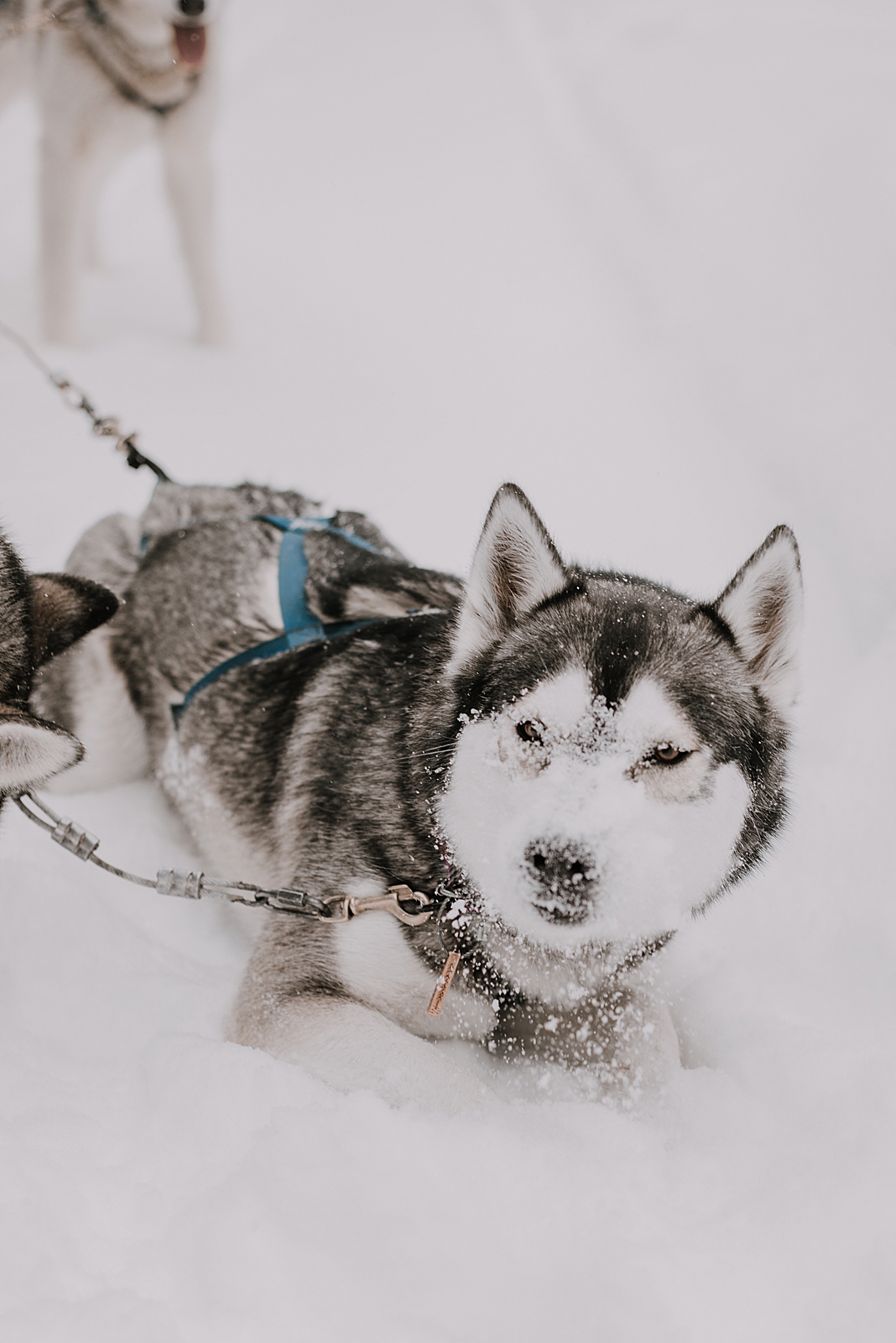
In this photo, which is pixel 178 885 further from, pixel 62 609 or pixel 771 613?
pixel 771 613

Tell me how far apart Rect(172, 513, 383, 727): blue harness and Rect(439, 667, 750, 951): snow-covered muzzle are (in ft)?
3.10

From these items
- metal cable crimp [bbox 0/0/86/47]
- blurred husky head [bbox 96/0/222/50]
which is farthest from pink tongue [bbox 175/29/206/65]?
metal cable crimp [bbox 0/0/86/47]

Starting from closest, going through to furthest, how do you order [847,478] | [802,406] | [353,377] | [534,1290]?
1. [534,1290]
2. [847,478]
3. [802,406]
4. [353,377]

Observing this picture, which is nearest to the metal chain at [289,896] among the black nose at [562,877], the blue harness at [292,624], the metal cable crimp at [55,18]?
the black nose at [562,877]

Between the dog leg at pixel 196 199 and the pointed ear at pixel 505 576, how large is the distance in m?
4.26

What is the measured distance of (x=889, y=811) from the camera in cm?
291

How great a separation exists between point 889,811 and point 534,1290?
6.17 ft

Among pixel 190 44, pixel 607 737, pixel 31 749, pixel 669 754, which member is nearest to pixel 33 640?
pixel 31 749

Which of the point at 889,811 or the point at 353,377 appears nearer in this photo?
the point at 889,811

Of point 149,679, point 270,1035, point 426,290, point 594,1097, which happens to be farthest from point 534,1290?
point 426,290

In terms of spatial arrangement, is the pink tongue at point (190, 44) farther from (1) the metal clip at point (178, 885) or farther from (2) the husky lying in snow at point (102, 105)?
(1) the metal clip at point (178, 885)

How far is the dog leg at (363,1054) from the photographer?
6.35ft

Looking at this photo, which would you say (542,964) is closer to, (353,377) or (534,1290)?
(534,1290)

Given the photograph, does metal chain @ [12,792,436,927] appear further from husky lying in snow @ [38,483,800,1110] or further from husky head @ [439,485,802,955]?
husky head @ [439,485,802,955]
